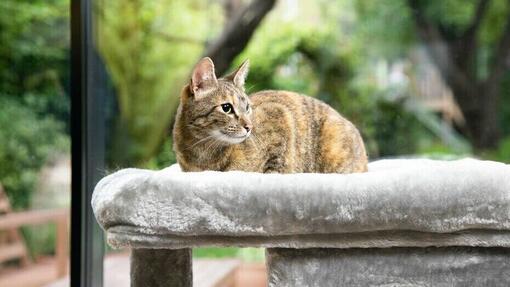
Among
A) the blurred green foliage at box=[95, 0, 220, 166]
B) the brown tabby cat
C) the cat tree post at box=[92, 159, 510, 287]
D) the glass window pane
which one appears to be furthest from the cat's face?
the glass window pane

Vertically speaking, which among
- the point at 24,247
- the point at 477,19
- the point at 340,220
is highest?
the point at 477,19

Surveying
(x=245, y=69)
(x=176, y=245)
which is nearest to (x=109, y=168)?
(x=245, y=69)

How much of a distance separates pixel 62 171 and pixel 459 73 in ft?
4.08

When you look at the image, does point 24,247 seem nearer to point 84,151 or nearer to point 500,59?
point 84,151

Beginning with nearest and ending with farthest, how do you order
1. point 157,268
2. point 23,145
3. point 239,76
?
point 157,268
point 239,76
point 23,145

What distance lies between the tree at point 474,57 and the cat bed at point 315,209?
69 cm

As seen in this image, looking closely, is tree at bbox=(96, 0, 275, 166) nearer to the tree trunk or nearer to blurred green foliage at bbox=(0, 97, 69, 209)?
blurred green foliage at bbox=(0, 97, 69, 209)

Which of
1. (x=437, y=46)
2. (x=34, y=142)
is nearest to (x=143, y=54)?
(x=34, y=142)

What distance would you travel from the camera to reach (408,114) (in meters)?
1.58

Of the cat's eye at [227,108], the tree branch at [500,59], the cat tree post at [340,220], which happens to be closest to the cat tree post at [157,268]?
the cat tree post at [340,220]

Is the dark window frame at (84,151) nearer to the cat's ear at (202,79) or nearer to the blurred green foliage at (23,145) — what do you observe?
the blurred green foliage at (23,145)

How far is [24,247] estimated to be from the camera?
1.63m

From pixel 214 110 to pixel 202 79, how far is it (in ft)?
0.27

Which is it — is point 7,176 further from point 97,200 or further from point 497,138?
point 497,138
